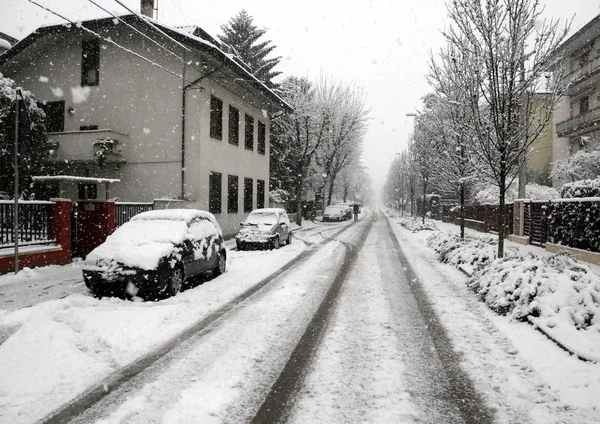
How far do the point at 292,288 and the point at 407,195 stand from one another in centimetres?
5485

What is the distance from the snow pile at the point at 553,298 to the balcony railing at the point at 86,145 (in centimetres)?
1527

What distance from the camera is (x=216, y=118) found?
755 inches

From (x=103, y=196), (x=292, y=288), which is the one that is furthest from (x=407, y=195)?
(x=292, y=288)

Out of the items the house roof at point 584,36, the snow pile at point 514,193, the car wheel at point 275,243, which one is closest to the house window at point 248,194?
the car wheel at point 275,243

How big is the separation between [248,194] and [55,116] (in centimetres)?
1042

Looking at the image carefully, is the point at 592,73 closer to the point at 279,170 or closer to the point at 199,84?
the point at 279,170

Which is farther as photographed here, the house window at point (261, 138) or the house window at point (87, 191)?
the house window at point (261, 138)

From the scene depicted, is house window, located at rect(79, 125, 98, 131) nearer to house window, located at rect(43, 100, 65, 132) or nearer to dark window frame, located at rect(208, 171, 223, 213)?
house window, located at rect(43, 100, 65, 132)

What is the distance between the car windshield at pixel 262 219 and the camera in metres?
15.6

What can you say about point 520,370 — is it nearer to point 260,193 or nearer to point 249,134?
point 249,134

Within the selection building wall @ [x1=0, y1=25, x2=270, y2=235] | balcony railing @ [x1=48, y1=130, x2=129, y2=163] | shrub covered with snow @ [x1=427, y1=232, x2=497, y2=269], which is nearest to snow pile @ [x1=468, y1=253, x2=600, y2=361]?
shrub covered with snow @ [x1=427, y1=232, x2=497, y2=269]

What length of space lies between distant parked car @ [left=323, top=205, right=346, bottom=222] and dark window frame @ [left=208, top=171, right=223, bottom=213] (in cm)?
1973

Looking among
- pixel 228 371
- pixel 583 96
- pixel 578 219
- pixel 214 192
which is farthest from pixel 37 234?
pixel 583 96

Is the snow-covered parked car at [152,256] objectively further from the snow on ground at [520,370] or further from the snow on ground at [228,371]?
the snow on ground at [520,370]
